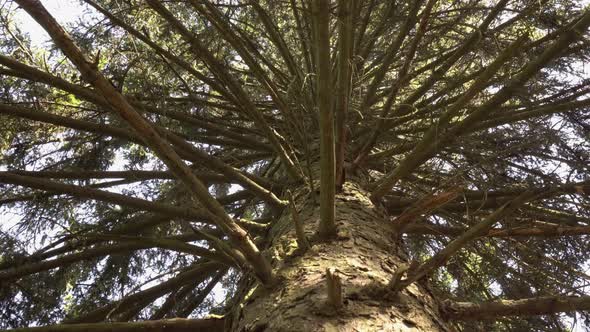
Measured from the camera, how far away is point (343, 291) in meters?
1.76

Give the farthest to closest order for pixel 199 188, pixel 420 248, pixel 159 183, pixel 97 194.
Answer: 1. pixel 159 183
2. pixel 420 248
3. pixel 97 194
4. pixel 199 188

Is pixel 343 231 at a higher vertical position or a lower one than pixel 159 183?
lower

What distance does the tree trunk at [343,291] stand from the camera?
1.65m

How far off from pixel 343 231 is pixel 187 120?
5.97ft

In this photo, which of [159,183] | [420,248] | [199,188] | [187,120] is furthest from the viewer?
[159,183]

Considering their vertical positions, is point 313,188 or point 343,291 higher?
point 313,188

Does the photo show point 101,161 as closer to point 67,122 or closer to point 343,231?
point 67,122

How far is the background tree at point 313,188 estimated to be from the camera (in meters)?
1.76

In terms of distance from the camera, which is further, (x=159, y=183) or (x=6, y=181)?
(x=159, y=183)

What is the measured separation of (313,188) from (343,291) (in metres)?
0.74

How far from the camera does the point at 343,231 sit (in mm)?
2287

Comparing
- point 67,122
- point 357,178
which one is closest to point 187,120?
point 67,122

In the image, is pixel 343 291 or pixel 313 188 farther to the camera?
pixel 313 188

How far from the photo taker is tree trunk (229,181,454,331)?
1646 mm
